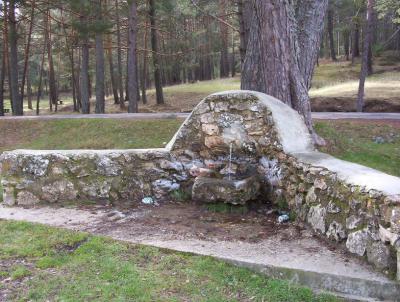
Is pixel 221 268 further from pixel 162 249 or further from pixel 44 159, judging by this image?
pixel 44 159

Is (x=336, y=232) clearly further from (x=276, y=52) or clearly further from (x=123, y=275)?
(x=276, y=52)

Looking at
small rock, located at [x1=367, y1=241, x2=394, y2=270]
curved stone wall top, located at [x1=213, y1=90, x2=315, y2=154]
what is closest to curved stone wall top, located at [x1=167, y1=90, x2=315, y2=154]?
curved stone wall top, located at [x1=213, y1=90, x2=315, y2=154]

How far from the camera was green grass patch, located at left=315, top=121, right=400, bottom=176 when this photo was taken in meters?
11.8

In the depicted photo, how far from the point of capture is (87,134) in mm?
17078

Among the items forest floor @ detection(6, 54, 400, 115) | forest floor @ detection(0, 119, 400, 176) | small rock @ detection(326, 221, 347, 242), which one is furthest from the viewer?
forest floor @ detection(6, 54, 400, 115)

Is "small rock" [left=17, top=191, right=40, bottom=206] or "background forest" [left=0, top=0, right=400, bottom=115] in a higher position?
"background forest" [left=0, top=0, right=400, bottom=115]

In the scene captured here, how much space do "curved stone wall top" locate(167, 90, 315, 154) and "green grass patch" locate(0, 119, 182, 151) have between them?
8698 millimetres

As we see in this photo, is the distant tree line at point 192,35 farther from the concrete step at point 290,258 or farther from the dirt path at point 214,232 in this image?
the concrete step at point 290,258

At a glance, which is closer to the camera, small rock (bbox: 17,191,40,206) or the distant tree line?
small rock (bbox: 17,191,40,206)

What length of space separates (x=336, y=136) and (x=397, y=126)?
302 centimetres

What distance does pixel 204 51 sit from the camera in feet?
128

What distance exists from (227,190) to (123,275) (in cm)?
207

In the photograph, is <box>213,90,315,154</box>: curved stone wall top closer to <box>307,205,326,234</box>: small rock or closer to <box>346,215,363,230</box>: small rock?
<box>307,205,326,234</box>: small rock


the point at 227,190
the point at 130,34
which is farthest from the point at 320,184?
the point at 130,34
